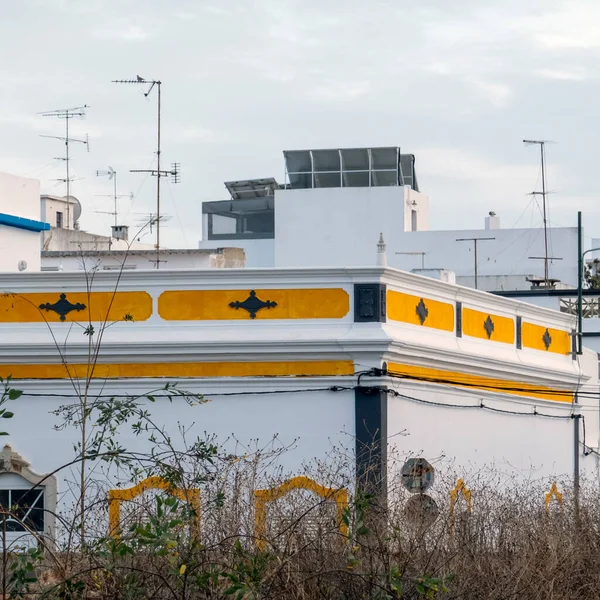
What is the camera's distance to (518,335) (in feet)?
65.6

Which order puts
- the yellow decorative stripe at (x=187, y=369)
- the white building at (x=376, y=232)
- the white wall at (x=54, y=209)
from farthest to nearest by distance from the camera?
the white wall at (x=54, y=209) < the white building at (x=376, y=232) < the yellow decorative stripe at (x=187, y=369)

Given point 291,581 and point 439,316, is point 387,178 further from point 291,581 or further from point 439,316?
point 291,581

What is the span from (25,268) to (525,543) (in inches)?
462

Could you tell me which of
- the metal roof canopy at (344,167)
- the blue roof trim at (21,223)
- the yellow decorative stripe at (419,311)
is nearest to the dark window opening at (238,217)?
the metal roof canopy at (344,167)

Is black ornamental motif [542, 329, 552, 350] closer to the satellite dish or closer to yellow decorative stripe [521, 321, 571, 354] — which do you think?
yellow decorative stripe [521, 321, 571, 354]

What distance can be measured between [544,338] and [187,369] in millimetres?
7353

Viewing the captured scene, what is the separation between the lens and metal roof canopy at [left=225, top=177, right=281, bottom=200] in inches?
2049

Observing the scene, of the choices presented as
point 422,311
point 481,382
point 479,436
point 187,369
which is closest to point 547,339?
point 481,382

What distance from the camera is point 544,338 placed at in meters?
21.2

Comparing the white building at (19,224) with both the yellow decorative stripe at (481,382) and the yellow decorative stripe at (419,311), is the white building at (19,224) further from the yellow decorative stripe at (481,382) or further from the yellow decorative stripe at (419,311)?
the yellow decorative stripe at (481,382)

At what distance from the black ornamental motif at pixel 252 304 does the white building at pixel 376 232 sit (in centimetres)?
2688

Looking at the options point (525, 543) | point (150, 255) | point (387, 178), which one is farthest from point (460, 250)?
point (525, 543)

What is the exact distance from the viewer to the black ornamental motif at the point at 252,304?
1598 cm

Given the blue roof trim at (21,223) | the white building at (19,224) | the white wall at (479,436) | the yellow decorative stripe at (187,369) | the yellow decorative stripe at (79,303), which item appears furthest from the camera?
the white building at (19,224)
